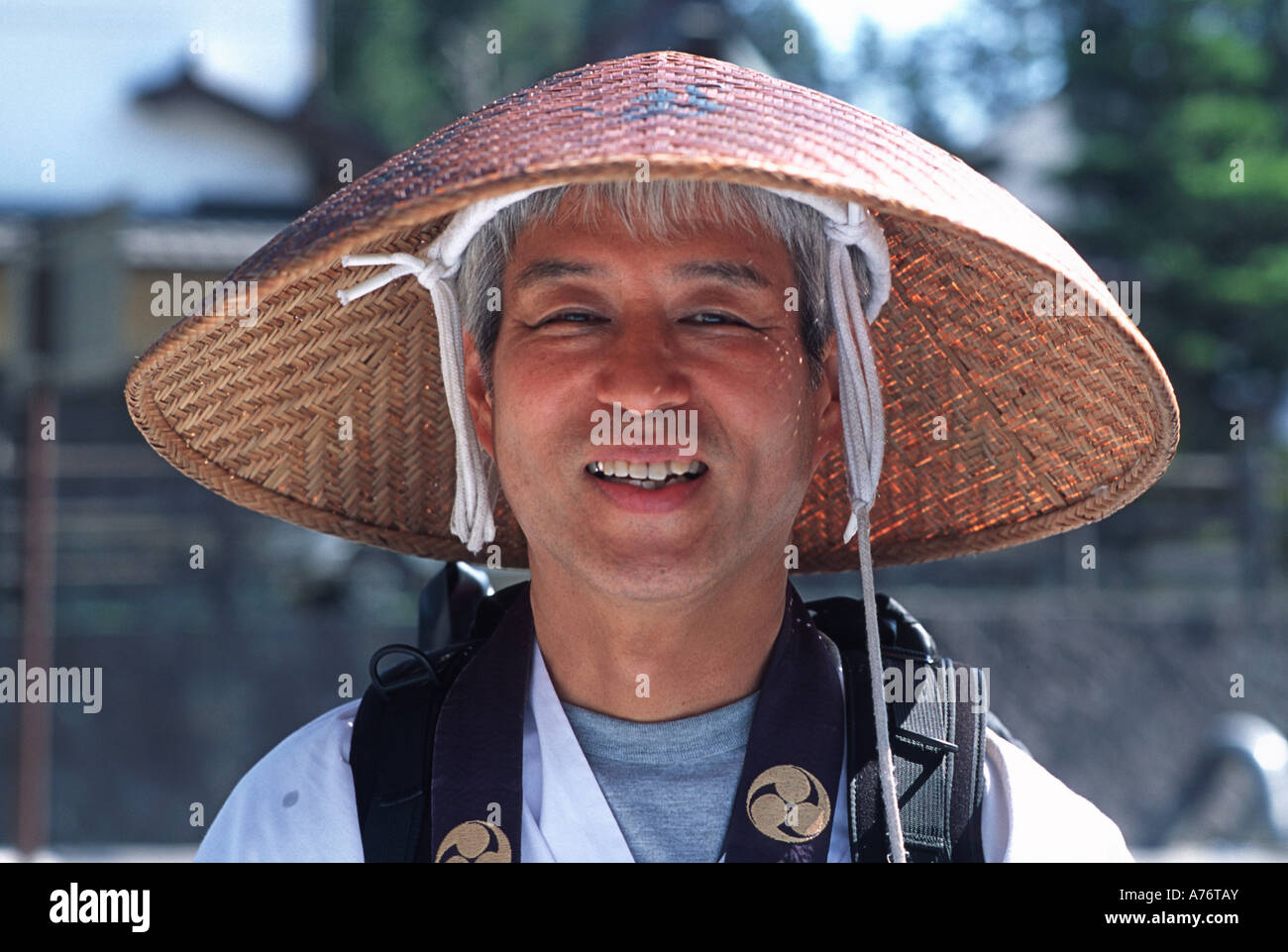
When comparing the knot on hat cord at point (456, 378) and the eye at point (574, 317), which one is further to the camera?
the knot on hat cord at point (456, 378)

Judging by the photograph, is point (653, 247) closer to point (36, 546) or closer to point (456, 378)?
point (456, 378)

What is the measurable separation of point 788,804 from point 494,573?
181 inches

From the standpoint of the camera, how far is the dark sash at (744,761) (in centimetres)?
149

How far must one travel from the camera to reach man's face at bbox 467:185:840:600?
1.46 metres

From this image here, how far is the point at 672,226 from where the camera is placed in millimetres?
1494

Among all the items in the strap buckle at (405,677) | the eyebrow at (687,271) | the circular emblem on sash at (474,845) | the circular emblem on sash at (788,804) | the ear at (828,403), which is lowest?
the circular emblem on sash at (474,845)

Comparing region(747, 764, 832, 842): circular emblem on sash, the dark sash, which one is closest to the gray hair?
the dark sash

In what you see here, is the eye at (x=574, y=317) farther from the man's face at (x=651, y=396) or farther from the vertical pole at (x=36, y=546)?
the vertical pole at (x=36, y=546)

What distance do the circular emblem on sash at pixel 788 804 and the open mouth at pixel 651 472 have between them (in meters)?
0.33

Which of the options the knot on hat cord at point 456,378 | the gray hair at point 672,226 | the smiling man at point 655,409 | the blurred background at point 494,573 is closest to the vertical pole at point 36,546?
the blurred background at point 494,573

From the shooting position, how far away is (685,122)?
1291 mm

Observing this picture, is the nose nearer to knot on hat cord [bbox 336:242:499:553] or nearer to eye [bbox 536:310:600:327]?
eye [bbox 536:310:600:327]

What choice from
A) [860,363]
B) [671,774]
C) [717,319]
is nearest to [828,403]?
[860,363]

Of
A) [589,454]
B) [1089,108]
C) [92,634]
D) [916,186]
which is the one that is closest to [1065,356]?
[916,186]
